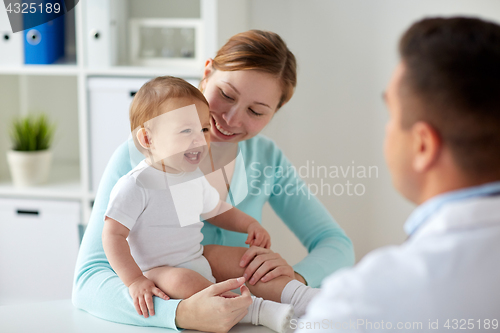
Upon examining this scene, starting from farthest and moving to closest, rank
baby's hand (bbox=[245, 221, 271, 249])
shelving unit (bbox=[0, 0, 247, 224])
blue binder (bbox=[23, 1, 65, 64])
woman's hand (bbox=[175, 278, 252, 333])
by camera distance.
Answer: blue binder (bbox=[23, 1, 65, 64])
shelving unit (bbox=[0, 0, 247, 224])
baby's hand (bbox=[245, 221, 271, 249])
woman's hand (bbox=[175, 278, 252, 333])

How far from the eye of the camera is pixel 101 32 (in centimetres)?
177

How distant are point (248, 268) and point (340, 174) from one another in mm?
1319

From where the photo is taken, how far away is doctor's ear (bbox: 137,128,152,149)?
945 mm

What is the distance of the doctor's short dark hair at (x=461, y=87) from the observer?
0.49m

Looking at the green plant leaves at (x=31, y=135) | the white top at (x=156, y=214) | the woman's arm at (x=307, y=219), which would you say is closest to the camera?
the white top at (x=156, y=214)

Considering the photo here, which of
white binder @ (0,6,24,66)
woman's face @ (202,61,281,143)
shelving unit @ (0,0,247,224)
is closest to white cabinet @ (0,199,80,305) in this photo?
shelving unit @ (0,0,247,224)

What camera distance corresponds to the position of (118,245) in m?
0.87

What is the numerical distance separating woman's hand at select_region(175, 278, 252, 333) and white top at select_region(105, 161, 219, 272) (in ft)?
0.46

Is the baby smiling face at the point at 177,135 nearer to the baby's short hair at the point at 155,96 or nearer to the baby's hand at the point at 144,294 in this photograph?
the baby's short hair at the point at 155,96

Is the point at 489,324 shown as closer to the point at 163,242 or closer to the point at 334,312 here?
the point at 334,312

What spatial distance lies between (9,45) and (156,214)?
135 centimetres

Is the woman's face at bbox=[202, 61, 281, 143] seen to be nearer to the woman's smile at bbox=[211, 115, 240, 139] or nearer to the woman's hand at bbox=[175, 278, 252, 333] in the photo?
the woman's smile at bbox=[211, 115, 240, 139]

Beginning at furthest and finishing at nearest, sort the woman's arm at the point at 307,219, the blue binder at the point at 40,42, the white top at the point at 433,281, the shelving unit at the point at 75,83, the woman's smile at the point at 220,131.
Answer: the blue binder at the point at 40,42 < the shelving unit at the point at 75,83 < the woman's arm at the point at 307,219 < the woman's smile at the point at 220,131 < the white top at the point at 433,281

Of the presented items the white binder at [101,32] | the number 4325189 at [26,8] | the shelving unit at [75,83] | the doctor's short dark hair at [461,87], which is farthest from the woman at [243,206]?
the number 4325189 at [26,8]
